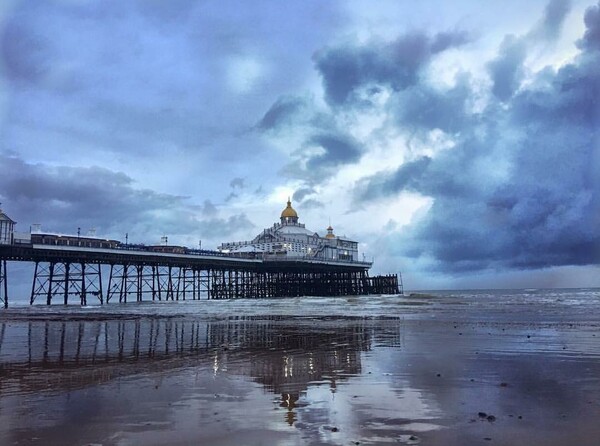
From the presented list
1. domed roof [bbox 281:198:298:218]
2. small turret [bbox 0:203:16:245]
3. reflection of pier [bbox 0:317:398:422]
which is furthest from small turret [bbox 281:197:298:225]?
reflection of pier [bbox 0:317:398:422]

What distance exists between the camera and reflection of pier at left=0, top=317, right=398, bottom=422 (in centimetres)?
934

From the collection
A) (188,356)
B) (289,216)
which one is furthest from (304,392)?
(289,216)

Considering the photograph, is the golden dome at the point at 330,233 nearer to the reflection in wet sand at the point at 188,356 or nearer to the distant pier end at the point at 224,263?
the distant pier end at the point at 224,263

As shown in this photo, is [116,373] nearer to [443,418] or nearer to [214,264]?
[443,418]

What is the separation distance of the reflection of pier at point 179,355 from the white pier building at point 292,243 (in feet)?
247

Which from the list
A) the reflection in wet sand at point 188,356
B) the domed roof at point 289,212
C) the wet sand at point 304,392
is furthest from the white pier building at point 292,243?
the wet sand at point 304,392

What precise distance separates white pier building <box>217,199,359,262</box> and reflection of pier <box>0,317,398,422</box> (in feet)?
247

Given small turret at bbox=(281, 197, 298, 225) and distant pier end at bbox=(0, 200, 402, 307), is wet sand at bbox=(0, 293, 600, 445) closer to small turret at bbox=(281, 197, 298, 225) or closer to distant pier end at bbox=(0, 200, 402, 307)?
distant pier end at bbox=(0, 200, 402, 307)

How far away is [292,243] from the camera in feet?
338

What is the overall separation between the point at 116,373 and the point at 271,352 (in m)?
4.41

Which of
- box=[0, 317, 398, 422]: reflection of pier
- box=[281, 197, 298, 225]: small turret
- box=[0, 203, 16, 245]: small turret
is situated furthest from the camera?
box=[281, 197, 298, 225]: small turret

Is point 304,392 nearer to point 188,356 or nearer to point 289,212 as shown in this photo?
point 188,356

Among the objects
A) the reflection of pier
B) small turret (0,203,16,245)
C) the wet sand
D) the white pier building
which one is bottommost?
the wet sand

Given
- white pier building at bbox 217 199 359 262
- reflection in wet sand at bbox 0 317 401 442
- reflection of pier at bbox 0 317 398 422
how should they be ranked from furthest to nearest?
white pier building at bbox 217 199 359 262 → reflection of pier at bbox 0 317 398 422 → reflection in wet sand at bbox 0 317 401 442
